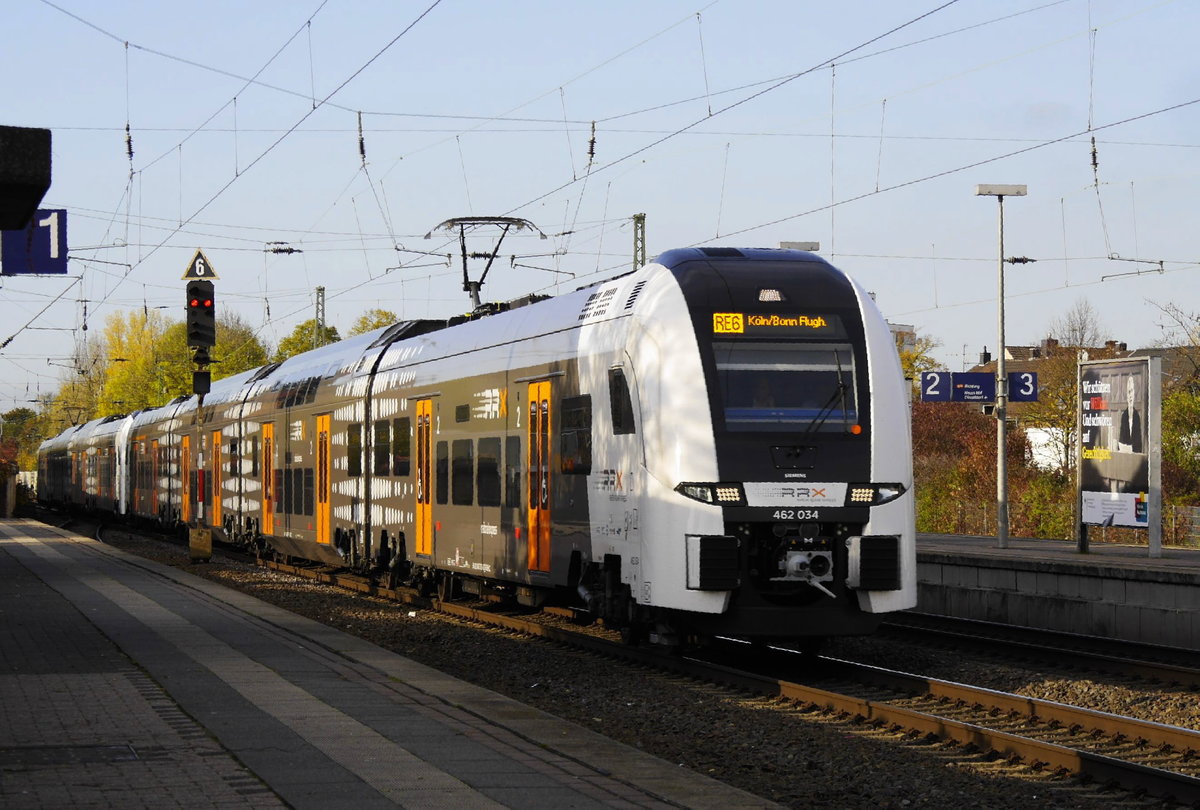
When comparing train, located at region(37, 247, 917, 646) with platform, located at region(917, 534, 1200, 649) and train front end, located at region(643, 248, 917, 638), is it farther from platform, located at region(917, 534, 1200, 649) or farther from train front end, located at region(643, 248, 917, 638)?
platform, located at region(917, 534, 1200, 649)

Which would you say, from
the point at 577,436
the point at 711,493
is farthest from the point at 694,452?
the point at 577,436

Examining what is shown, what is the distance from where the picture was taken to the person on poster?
22172mm

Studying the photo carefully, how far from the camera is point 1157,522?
22141 mm

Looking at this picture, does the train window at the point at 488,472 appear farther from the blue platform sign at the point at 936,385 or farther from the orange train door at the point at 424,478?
the blue platform sign at the point at 936,385

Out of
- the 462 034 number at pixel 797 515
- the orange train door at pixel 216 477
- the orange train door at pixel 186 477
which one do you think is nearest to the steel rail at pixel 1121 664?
the 462 034 number at pixel 797 515

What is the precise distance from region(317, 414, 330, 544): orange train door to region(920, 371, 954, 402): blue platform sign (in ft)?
42.9

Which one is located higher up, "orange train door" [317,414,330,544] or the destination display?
the destination display

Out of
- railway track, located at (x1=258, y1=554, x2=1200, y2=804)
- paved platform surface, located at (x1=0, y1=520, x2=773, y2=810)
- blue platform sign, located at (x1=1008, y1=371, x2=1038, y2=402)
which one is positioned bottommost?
railway track, located at (x1=258, y1=554, x2=1200, y2=804)

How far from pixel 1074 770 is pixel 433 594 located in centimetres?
1512

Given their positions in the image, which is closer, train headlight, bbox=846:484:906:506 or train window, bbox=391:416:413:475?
train headlight, bbox=846:484:906:506

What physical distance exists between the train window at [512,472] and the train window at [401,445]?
4.34 meters

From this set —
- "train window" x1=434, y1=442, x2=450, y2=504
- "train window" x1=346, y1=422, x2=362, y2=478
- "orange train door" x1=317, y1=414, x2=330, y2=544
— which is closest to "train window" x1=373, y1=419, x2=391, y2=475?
"train window" x1=346, y1=422, x2=362, y2=478

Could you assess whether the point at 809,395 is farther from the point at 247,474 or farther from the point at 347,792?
the point at 247,474

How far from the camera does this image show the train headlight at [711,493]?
1395 centimetres
